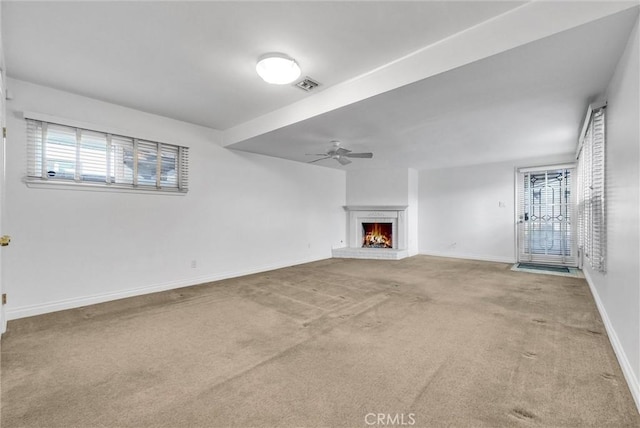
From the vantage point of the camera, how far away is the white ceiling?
2000mm

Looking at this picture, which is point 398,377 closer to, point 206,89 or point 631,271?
point 631,271

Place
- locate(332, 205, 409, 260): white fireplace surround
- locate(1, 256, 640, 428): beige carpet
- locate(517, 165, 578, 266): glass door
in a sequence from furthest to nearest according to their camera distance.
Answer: locate(332, 205, 409, 260): white fireplace surround, locate(517, 165, 578, 266): glass door, locate(1, 256, 640, 428): beige carpet

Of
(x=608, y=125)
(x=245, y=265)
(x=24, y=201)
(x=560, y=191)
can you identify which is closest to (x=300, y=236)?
(x=245, y=265)

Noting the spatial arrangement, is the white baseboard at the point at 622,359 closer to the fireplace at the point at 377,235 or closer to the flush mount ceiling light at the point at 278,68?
the flush mount ceiling light at the point at 278,68

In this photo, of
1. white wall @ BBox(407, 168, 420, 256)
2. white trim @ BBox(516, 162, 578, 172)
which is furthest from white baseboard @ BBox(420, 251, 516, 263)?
white trim @ BBox(516, 162, 578, 172)

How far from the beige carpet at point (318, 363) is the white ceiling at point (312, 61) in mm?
2277

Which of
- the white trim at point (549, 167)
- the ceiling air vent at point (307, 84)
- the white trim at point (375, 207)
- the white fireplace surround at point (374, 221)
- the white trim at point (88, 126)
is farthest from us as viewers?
the white trim at point (375, 207)

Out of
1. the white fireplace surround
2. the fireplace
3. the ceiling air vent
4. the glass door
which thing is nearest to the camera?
the ceiling air vent

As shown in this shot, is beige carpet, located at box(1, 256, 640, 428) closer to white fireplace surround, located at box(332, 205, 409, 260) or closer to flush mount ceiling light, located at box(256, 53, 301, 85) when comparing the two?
flush mount ceiling light, located at box(256, 53, 301, 85)

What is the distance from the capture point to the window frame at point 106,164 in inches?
123

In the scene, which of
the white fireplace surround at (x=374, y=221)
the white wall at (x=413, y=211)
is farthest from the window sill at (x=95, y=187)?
the white wall at (x=413, y=211)

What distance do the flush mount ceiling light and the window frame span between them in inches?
89.4

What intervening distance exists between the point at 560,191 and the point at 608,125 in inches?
158

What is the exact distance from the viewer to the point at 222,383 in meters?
1.84
